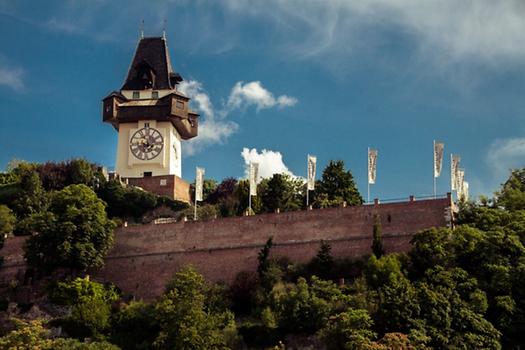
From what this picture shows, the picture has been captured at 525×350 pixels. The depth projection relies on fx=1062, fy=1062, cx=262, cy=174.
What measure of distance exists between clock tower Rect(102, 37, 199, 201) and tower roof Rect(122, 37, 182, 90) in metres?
0.16

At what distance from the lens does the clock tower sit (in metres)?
65.1

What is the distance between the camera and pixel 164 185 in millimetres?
63781

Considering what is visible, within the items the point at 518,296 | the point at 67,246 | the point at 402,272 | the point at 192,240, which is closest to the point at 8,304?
the point at 67,246

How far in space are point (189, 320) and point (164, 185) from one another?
864 inches

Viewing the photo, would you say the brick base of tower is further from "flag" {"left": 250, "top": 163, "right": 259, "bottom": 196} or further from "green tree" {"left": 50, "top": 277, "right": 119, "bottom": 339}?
"green tree" {"left": 50, "top": 277, "right": 119, "bottom": 339}

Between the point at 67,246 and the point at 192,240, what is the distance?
608 cm

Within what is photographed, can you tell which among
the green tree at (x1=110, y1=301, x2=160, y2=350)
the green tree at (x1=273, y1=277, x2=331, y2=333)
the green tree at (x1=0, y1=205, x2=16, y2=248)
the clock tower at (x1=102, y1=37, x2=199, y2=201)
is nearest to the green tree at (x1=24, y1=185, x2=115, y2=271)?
the green tree at (x1=110, y1=301, x2=160, y2=350)

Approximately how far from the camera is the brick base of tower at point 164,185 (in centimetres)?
6350

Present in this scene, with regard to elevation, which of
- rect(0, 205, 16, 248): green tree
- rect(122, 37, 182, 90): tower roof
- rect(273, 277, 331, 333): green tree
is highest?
rect(122, 37, 182, 90): tower roof

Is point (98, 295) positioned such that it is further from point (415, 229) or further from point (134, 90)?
point (134, 90)

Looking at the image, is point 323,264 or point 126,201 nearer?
point 323,264

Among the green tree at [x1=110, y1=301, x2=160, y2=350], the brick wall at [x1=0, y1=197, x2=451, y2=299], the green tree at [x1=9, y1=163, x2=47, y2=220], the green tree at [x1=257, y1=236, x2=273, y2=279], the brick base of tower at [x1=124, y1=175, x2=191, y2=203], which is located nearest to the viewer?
the green tree at [x1=110, y1=301, x2=160, y2=350]

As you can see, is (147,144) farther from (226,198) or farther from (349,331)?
(349,331)

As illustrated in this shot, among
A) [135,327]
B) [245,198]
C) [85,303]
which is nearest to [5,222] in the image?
[85,303]
